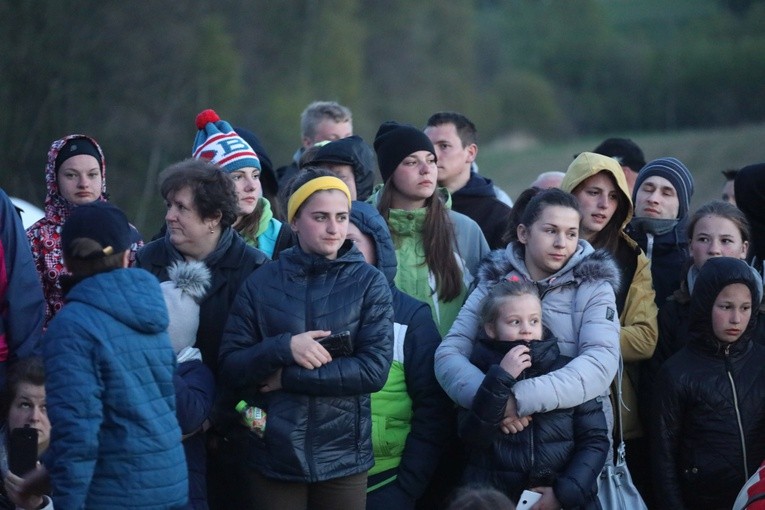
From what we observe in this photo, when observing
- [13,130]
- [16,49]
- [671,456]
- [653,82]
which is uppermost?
[653,82]

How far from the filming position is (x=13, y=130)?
60.5ft

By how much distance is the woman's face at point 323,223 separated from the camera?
14.5ft

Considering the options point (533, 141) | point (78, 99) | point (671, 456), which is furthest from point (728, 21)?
point (671, 456)

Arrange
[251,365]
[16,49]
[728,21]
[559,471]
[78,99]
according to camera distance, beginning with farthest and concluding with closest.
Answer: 1. [728,21]
2. [78,99]
3. [16,49]
4. [559,471]
5. [251,365]

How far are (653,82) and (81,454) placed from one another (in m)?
44.1

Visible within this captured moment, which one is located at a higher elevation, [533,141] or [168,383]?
[533,141]

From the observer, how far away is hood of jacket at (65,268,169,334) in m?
3.71

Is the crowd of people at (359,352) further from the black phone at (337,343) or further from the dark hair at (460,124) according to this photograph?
the dark hair at (460,124)

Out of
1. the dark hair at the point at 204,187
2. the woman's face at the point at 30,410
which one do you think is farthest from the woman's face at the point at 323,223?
the woman's face at the point at 30,410

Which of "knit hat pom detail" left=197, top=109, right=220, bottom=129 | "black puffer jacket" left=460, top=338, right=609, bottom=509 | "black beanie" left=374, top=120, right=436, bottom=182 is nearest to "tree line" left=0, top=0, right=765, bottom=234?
"knit hat pom detail" left=197, top=109, right=220, bottom=129

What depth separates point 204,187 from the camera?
4566mm

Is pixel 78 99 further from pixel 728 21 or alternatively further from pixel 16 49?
pixel 728 21

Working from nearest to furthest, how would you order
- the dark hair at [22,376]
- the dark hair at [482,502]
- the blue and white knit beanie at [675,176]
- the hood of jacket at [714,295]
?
the dark hair at [482,502] → the dark hair at [22,376] → the hood of jacket at [714,295] → the blue and white knit beanie at [675,176]

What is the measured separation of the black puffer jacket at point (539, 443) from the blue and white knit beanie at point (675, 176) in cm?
192
